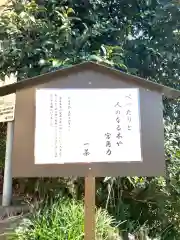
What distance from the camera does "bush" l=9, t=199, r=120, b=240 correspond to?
2.67 metres

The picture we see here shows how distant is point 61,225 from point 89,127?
41.6 inches

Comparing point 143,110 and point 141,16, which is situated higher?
point 141,16

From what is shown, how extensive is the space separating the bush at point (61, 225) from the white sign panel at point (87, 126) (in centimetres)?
87

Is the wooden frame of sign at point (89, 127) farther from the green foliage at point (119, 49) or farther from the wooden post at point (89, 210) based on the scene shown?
the green foliage at point (119, 49)

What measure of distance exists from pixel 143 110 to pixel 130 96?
0.45 feet

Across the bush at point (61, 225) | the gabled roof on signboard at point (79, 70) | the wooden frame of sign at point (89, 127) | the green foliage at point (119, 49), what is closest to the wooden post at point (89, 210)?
the wooden frame of sign at point (89, 127)

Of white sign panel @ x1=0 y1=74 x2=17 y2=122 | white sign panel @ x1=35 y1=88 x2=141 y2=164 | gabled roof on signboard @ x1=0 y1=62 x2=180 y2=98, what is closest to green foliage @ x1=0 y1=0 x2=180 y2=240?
white sign panel @ x1=0 y1=74 x2=17 y2=122

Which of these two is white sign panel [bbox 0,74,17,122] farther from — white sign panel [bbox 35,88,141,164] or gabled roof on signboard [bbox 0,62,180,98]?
white sign panel [bbox 35,88,141,164]

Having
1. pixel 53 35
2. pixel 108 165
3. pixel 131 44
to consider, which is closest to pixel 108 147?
pixel 108 165

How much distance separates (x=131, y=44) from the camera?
377cm

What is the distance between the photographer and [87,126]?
2174 millimetres

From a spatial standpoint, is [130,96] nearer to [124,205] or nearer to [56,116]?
[56,116]

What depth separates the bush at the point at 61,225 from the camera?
267cm

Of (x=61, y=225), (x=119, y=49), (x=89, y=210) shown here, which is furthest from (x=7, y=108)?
(x=89, y=210)
